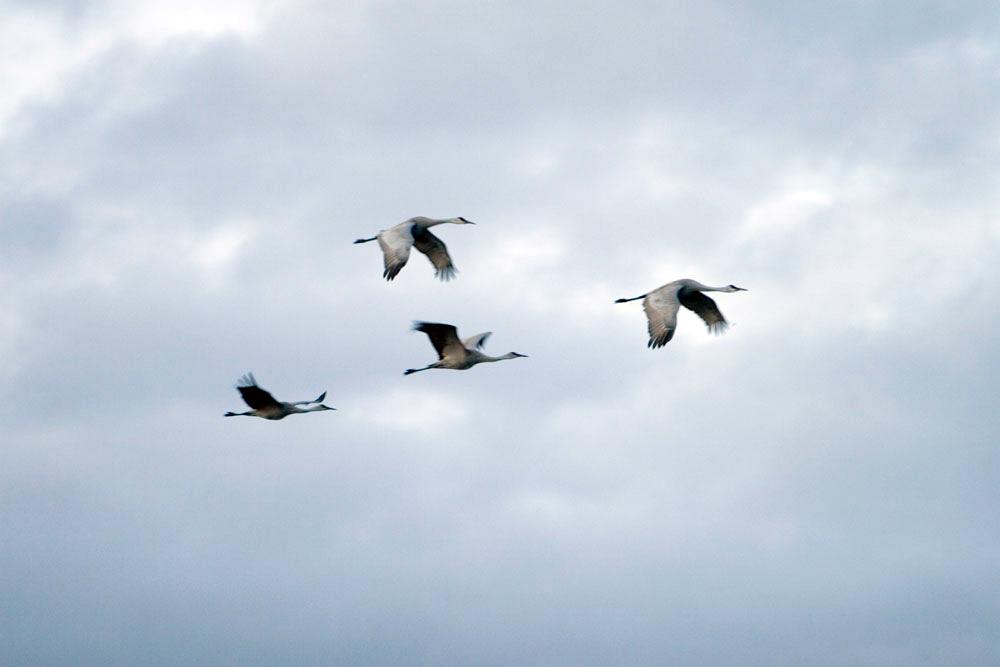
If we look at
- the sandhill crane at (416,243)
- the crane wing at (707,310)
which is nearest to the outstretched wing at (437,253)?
the sandhill crane at (416,243)

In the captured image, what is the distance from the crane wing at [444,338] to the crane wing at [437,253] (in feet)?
11.6

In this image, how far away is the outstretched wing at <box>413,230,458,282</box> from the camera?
31156mm

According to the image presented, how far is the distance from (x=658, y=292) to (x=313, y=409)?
6642mm

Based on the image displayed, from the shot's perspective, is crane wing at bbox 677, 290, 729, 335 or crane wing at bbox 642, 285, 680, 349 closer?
crane wing at bbox 642, 285, 680, 349

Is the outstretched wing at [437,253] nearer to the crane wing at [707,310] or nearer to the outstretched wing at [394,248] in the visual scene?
the outstretched wing at [394,248]

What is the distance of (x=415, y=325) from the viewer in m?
26.9

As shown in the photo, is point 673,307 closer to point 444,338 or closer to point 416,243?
point 444,338

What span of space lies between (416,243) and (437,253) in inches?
18.7

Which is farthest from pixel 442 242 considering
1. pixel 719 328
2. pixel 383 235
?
pixel 719 328

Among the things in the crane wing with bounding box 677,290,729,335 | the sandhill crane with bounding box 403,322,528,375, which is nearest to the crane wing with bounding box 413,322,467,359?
the sandhill crane with bounding box 403,322,528,375

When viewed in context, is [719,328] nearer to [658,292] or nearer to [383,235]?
[658,292]

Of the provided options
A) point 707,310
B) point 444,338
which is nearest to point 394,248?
point 444,338

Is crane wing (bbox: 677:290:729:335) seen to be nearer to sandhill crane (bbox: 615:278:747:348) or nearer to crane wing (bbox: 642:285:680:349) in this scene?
sandhill crane (bbox: 615:278:747:348)

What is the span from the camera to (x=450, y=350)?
2808cm
